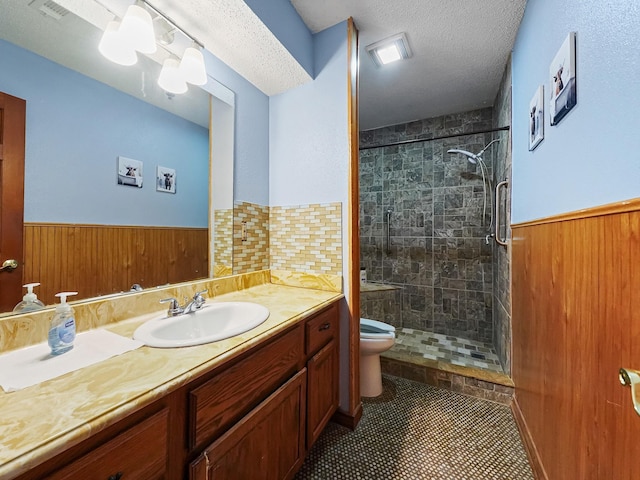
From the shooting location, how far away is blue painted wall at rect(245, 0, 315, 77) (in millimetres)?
1241

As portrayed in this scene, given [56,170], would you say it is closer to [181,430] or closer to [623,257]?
[181,430]

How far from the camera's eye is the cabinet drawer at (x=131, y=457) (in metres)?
0.47

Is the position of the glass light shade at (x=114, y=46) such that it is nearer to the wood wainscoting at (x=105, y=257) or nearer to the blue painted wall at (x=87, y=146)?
Result: the blue painted wall at (x=87, y=146)

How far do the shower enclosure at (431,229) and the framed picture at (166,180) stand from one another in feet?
6.43

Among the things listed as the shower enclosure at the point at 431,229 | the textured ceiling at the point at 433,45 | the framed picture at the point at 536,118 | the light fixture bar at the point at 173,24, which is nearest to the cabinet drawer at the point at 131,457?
the light fixture bar at the point at 173,24

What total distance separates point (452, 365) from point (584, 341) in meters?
1.36

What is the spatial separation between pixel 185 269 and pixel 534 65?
81.2 inches

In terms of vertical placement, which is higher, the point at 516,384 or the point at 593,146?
the point at 593,146

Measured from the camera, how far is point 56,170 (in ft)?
2.93

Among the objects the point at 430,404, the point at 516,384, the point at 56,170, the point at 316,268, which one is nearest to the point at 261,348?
the point at 316,268

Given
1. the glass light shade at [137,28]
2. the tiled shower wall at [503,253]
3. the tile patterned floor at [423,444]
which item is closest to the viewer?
the glass light shade at [137,28]

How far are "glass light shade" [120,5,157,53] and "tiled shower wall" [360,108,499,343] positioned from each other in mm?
2477

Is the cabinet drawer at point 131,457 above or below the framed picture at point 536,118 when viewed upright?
below

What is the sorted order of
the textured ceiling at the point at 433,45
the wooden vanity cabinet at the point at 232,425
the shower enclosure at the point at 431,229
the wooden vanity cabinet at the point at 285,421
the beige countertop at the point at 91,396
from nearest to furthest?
the beige countertop at the point at 91,396 < the wooden vanity cabinet at the point at 232,425 < the wooden vanity cabinet at the point at 285,421 < the textured ceiling at the point at 433,45 < the shower enclosure at the point at 431,229
